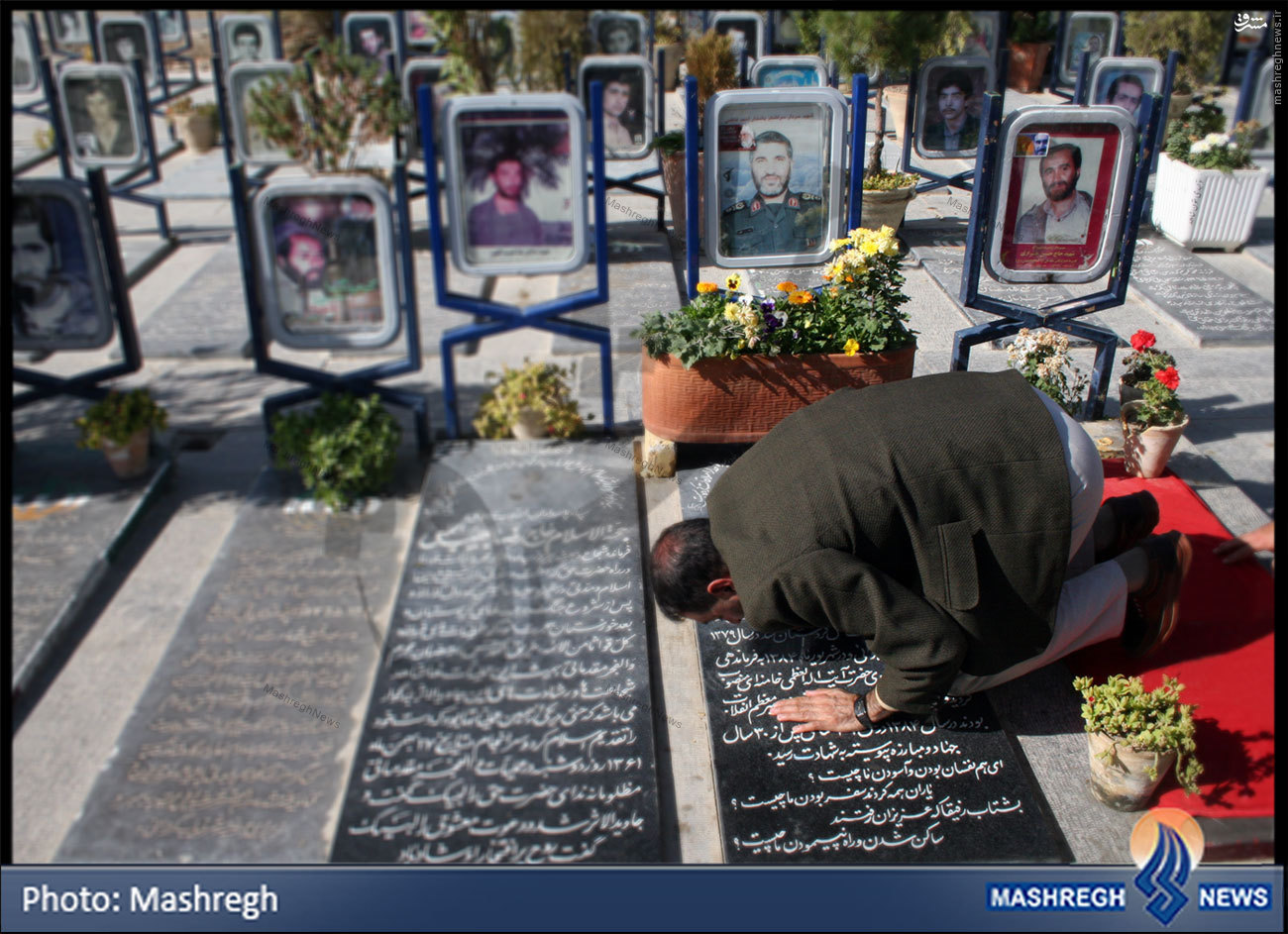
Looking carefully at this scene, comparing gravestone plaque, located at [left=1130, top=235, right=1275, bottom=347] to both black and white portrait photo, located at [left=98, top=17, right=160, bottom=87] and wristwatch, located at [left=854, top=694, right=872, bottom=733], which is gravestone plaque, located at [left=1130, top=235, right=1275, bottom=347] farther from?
black and white portrait photo, located at [left=98, top=17, right=160, bottom=87]

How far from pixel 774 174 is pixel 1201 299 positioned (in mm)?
2329

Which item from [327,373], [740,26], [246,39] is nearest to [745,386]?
[327,373]

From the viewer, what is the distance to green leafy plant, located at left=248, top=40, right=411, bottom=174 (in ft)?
38.0

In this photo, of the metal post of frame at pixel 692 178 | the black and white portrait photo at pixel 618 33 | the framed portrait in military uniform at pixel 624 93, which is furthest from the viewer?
the black and white portrait photo at pixel 618 33

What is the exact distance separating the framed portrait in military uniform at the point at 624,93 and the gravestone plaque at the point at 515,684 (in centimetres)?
503

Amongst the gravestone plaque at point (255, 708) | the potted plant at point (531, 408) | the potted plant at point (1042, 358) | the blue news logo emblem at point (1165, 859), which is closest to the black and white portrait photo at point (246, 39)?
the potted plant at point (531, 408)

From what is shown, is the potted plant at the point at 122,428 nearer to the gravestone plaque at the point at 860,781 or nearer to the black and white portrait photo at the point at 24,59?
the gravestone plaque at the point at 860,781

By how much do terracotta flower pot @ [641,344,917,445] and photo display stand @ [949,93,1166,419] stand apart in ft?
1.14

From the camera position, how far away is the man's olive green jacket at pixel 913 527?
3.15m

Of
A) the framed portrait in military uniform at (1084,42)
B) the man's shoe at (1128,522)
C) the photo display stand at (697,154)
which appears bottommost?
the man's shoe at (1128,522)

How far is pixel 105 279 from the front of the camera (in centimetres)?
563

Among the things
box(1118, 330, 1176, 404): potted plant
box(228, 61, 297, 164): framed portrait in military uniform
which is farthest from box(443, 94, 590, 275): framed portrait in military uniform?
box(228, 61, 297, 164): framed portrait in military uniform

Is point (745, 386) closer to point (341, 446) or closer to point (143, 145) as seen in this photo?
point (341, 446)

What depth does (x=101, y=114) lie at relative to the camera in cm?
1083
